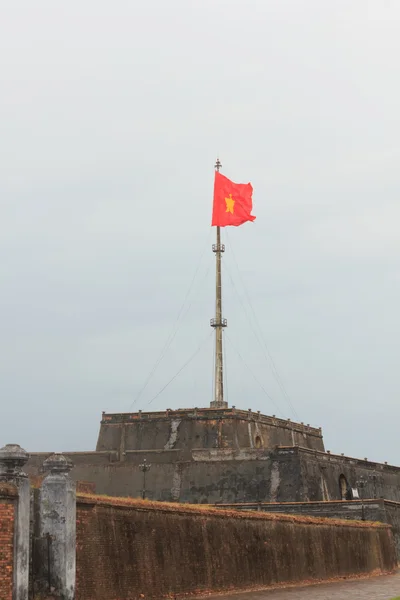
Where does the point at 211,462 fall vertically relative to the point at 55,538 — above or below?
above

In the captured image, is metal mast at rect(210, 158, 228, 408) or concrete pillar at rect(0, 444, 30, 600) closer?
concrete pillar at rect(0, 444, 30, 600)

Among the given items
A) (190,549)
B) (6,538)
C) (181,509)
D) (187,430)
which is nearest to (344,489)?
(187,430)

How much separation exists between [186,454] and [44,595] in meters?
29.1

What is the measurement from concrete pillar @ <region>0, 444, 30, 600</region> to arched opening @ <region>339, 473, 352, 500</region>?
33.6 meters

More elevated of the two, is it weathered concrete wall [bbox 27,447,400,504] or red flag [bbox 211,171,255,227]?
red flag [bbox 211,171,255,227]

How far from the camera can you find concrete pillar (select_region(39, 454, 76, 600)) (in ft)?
48.2

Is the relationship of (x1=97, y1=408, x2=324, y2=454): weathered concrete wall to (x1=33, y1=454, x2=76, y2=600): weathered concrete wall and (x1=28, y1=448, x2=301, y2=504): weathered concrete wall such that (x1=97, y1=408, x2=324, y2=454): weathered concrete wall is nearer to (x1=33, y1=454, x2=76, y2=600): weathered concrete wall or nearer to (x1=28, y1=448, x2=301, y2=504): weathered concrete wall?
(x1=28, y1=448, x2=301, y2=504): weathered concrete wall

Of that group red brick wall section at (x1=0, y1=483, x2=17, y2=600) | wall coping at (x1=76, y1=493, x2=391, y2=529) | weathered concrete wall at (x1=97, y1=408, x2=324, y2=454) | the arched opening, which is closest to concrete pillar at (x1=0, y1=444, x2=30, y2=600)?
red brick wall section at (x1=0, y1=483, x2=17, y2=600)

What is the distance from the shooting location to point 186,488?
4188cm

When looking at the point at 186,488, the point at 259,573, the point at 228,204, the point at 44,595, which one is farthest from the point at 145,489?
the point at 44,595

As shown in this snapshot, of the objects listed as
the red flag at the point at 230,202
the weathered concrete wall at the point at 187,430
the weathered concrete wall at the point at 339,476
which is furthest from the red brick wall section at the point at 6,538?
the red flag at the point at 230,202

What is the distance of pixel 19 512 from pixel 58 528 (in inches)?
42.5

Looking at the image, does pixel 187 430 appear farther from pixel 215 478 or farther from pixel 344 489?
pixel 344 489

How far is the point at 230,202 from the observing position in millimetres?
45719
